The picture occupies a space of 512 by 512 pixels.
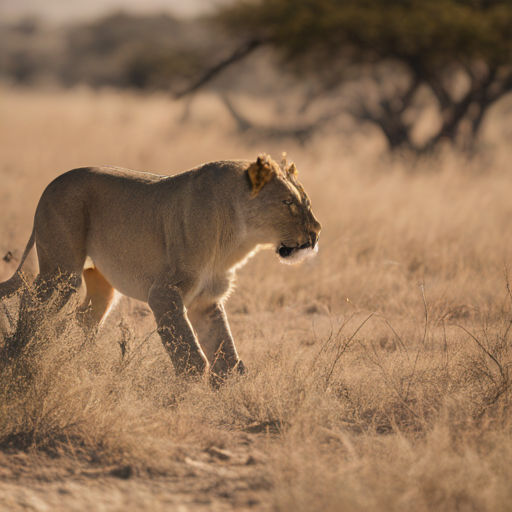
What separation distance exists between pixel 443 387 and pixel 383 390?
37cm

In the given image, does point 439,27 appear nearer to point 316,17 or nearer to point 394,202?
point 316,17

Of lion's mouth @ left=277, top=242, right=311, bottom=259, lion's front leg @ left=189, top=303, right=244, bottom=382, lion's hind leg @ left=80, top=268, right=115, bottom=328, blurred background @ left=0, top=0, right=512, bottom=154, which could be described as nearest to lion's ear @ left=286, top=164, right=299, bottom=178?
lion's mouth @ left=277, top=242, right=311, bottom=259

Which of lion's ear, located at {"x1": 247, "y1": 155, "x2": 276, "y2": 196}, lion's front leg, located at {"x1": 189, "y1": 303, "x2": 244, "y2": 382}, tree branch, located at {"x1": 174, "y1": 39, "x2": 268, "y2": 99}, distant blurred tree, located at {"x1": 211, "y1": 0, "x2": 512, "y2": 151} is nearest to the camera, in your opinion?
lion's ear, located at {"x1": 247, "y1": 155, "x2": 276, "y2": 196}

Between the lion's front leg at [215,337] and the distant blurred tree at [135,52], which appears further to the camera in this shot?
the distant blurred tree at [135,52]

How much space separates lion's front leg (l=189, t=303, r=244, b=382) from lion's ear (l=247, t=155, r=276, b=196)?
0.89 metres

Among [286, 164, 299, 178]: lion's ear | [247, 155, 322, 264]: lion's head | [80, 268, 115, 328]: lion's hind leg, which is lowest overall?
[80, 268, 115, 328]: lion's hind leg

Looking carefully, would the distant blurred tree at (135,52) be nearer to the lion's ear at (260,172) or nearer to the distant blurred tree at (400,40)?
the distant blurred tree at (400,40)

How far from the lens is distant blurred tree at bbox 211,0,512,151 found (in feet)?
44.6

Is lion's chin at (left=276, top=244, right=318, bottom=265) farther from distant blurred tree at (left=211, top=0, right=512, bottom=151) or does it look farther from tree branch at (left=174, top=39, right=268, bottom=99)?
tree branch at (left=174, top=39, right=268, bottom=99)

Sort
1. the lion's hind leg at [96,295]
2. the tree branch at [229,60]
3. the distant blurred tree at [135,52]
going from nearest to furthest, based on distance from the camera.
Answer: the lion's hind leg at [96,295] < the tree branch at [229,60] < the distant blurred tree at [135,52]

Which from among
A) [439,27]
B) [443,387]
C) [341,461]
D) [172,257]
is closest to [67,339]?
[172,257]

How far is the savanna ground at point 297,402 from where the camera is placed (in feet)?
9.58

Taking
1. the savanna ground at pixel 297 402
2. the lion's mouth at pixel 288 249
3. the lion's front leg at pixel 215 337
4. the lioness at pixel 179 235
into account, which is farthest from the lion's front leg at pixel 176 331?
the lion's mouth at pixel 288 249

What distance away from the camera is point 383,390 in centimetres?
408
